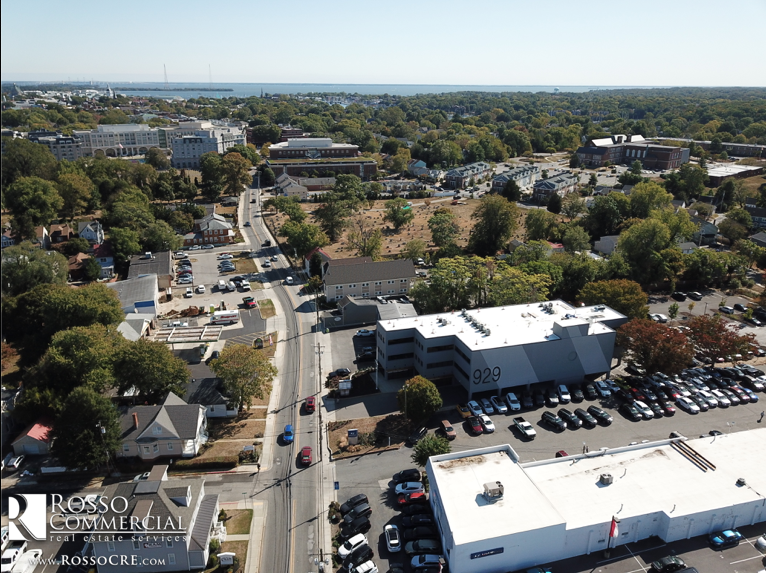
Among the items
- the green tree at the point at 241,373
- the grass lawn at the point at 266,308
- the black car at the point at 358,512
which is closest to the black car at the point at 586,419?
the black car at the point at 358,512

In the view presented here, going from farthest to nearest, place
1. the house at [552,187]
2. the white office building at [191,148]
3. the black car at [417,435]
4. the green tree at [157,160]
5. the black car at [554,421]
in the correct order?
the white office building at [191,148] < the green tree at [157,160] < the house at [552,187] < the black car at [554,421] < the black car at [417,435]

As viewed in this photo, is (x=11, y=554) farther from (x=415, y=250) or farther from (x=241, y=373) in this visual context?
(x=415, y=250)

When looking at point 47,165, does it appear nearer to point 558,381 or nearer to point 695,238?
point 558,381

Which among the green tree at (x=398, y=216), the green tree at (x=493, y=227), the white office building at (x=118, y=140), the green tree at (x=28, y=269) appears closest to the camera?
the green tree at (x=28, y=269)

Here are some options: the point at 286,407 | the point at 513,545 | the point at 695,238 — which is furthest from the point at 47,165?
the point at 695,238

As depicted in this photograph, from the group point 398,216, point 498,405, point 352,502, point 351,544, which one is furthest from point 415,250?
point 351,544

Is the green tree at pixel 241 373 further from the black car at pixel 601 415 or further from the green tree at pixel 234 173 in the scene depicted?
the green tree at pixel 234 173

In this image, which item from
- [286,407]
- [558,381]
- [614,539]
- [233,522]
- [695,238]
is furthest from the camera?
[695,238]
